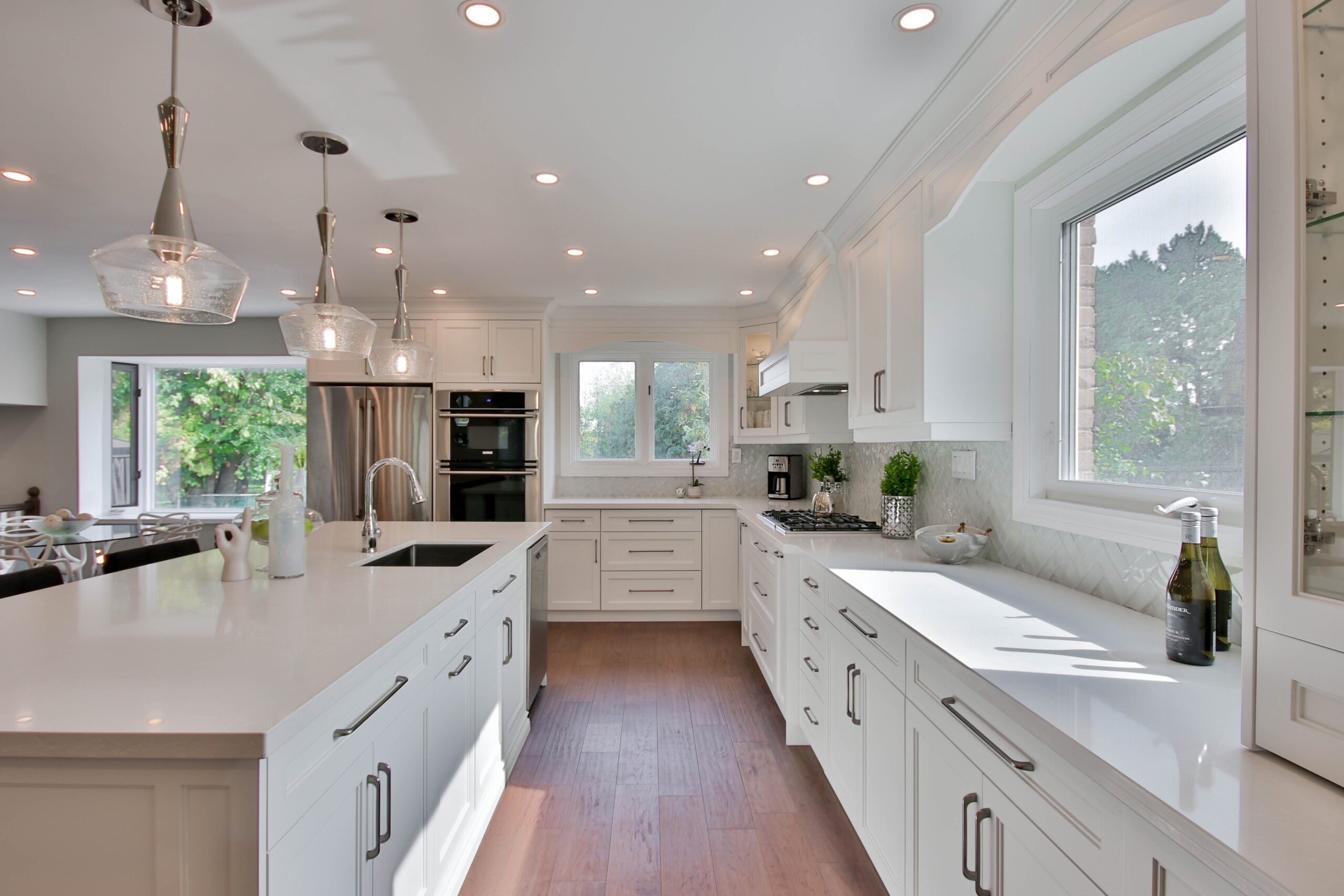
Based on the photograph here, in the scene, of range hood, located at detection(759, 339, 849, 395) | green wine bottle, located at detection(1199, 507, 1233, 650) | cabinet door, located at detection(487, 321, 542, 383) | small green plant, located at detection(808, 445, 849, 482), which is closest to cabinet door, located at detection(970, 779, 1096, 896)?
green wine bottle, located at detection(1199, 507, 1233, 650)

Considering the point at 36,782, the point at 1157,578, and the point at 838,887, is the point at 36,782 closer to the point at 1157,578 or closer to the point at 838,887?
the point at 838,887

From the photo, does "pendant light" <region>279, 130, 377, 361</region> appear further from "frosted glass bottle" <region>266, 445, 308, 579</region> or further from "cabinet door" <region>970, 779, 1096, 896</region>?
"cabinet door" <region>970, 779, 1096, 896</region>

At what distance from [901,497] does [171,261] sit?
2664 mm

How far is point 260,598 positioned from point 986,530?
7.37 ft

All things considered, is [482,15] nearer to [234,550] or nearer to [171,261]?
[171,261]

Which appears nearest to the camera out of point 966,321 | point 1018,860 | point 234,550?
point 1018,860

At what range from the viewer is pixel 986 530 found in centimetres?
224

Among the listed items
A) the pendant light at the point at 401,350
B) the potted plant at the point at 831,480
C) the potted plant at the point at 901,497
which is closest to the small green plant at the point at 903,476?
the potted plant at the point at 901,497

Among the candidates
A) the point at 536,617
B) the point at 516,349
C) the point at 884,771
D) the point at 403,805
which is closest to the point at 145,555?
the point at 536,617

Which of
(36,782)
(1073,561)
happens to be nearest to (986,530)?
(1073,561)

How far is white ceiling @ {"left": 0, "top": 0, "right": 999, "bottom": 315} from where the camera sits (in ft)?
5.30

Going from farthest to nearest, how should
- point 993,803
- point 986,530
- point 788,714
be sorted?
point 788,714, point 986,530, point 993,803

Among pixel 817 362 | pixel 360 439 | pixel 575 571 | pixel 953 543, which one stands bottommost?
pixel 575 571

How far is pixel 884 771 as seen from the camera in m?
1.71
